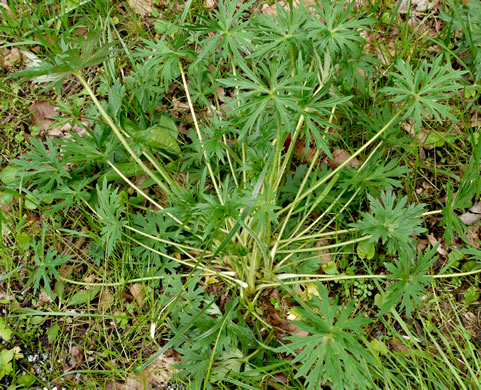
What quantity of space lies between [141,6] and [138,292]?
2022 millimetres

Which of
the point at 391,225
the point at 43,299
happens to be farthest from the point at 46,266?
the point at 391,225

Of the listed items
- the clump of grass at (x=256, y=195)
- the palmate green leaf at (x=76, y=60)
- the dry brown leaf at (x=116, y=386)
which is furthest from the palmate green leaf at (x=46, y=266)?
the palmate green leaf at (x=76, y=60)

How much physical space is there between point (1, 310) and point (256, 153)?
173 centimetres

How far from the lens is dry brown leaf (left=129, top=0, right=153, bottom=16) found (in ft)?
10.2

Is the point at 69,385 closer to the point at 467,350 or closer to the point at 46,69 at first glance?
the point at 46,69

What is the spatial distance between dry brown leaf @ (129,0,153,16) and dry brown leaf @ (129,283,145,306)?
193 centimetres

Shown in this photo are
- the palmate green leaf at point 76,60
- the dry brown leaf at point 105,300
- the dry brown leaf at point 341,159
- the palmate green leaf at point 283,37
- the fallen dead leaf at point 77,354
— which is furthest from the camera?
the dry brown leaf at point 341,159

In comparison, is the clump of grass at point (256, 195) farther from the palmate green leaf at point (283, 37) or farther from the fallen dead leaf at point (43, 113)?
the fallen dead leaf at point (43, 113)

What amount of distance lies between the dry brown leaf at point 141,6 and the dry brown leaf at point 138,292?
1.93 meters

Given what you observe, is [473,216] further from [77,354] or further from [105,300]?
[77,354]

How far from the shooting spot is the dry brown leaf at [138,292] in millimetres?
2422

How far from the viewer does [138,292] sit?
8.06 feet

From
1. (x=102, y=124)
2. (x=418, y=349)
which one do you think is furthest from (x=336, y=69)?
(x=418, y=349)

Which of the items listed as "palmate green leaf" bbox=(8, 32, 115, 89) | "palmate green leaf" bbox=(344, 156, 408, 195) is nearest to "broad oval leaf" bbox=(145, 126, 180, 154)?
"palmate green leaf" bbox=(8, 32, 115, 89)
